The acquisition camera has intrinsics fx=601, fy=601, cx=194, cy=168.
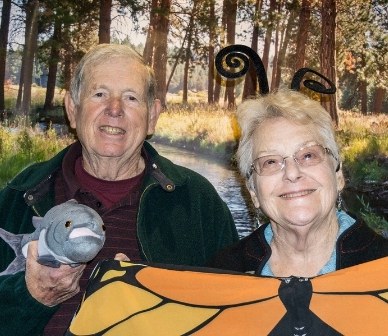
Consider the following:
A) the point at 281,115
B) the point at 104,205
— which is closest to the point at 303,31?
the point at 281,115

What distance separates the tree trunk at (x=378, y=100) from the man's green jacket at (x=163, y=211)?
90cm

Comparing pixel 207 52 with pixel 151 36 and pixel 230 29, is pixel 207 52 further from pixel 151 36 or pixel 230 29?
pixel 151 36

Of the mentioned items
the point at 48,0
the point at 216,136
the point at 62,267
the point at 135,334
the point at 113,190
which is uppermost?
the point at 48,0

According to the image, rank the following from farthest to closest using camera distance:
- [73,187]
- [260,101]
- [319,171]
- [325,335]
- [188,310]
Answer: [73,187]
[260,101]
[319,171]
[188,310]
[325,335]

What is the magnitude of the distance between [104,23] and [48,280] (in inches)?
54.8

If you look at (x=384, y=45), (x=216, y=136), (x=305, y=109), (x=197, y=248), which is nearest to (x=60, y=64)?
(x=216, y=136)

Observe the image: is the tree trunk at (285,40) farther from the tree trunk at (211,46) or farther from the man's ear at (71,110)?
the man's ear at (71,110)

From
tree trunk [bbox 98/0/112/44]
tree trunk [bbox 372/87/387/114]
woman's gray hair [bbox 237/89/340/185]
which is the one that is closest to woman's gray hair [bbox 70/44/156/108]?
woman's gray hair [bbox 237/89/340/185]

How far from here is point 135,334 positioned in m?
1.43

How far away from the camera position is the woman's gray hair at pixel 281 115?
5.64ft

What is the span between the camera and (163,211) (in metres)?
2.03

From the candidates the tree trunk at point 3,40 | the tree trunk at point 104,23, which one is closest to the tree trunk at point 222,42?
the tree trunk at point 104,23

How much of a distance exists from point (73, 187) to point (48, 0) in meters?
1.02

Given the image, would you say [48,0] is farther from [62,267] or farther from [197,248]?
[62,267]
